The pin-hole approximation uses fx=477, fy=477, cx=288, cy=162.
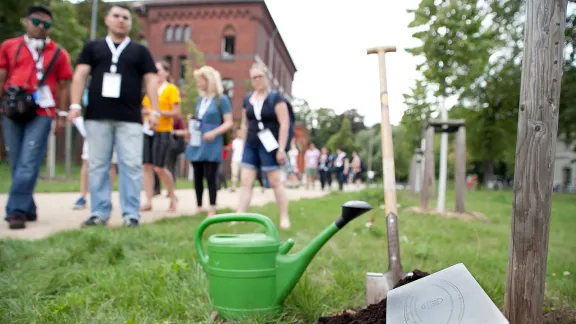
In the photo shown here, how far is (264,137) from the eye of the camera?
4.92 meters

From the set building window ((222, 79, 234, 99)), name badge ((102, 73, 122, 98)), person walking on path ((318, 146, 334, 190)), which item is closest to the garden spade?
name badge ((102, 73, 122, 98))

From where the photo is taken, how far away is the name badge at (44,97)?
15.2 ft

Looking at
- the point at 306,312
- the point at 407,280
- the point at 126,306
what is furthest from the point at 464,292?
the point at 126,306

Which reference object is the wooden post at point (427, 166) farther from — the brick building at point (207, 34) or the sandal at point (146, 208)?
the brick building at point (207, 34)

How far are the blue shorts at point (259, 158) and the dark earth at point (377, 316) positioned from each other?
3058 millimetres

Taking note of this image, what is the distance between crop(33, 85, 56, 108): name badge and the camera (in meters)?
4.62

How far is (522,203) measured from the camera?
164cm

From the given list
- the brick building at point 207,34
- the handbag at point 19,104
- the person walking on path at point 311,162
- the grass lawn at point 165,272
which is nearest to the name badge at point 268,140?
the grass lawn at point 165,272

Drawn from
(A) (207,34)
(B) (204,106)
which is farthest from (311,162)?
(A) (207,34)

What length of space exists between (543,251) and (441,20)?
5524 millimetres

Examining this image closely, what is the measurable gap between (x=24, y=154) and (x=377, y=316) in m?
4.10

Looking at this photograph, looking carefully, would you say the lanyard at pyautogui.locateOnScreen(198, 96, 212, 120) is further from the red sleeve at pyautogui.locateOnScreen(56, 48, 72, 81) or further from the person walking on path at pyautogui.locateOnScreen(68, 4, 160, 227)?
the red sleeve at pyautogui.locateOnScreen(56, 48, 72, 81)

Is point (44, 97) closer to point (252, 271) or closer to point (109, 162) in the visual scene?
point (109, 162)

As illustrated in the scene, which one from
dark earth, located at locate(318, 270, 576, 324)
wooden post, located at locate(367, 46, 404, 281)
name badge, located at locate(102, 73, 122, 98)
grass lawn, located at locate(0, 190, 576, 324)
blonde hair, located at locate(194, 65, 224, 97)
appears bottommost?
grass lawn, located at locate(0, 190, 576, 324)
